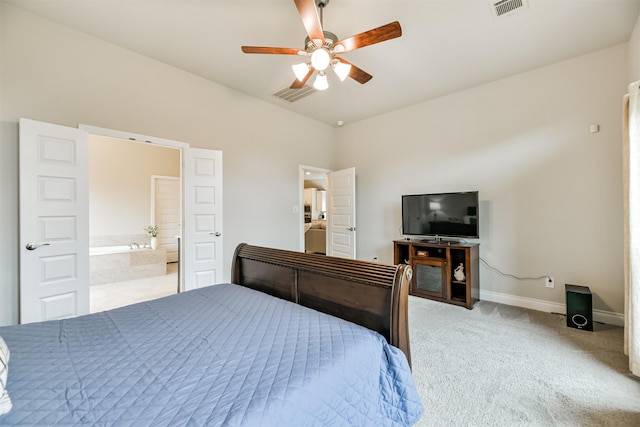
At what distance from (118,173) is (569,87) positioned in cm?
740

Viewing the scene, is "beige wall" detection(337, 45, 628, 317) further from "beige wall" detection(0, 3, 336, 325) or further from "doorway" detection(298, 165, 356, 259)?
"beige wall" detection(0, 3, 336, 325)

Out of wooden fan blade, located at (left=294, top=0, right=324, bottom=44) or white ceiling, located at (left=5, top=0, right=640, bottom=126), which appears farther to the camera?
white ceiling, located at (left=5, top=0, right=640, bottom=126)

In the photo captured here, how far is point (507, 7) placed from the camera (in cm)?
222

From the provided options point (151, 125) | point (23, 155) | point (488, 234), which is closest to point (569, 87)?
point (488, 234)

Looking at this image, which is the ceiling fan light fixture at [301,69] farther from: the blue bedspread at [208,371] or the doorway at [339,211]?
the doorway at [339,211]

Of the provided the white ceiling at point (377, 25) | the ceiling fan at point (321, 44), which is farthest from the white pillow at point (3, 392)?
the white ceiling at point (377, 25)

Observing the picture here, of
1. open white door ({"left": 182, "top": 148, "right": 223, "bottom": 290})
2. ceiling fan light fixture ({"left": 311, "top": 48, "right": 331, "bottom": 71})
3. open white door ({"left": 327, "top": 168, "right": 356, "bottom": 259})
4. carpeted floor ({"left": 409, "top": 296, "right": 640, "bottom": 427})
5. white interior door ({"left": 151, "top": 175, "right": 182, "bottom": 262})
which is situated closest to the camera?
carpeted floor ({"left": 409, "top": 296, "right": 640, "bottom": 427})

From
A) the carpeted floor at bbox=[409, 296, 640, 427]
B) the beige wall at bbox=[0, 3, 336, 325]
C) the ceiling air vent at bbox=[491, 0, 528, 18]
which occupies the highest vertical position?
the ceiling air vent at bbox=[491, 0, 528, 18]

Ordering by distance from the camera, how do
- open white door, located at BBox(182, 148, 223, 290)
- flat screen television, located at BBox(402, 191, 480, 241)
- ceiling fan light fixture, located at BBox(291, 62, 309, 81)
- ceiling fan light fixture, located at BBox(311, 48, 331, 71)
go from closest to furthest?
ceiling fan light fixture, located at BBox(311, 48, 331, 71), ceiling fan light fixture, located at BBox(291, 62, 309, 81), open white door, located at BBox(182, 148, 223, 290), flat screen television, located at BBox(402, 191, 480, 241)

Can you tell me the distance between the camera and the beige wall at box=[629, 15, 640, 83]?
7.86ft

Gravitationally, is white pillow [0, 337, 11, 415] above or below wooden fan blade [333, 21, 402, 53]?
below

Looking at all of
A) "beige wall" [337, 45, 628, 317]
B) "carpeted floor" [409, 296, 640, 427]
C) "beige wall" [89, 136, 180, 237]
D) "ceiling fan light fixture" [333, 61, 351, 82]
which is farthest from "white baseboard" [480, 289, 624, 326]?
"beige wall" [89, 136, 180, 237]

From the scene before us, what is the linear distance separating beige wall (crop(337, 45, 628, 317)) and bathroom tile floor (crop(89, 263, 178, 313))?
169 inches

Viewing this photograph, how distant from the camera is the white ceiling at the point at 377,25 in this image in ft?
7.38
